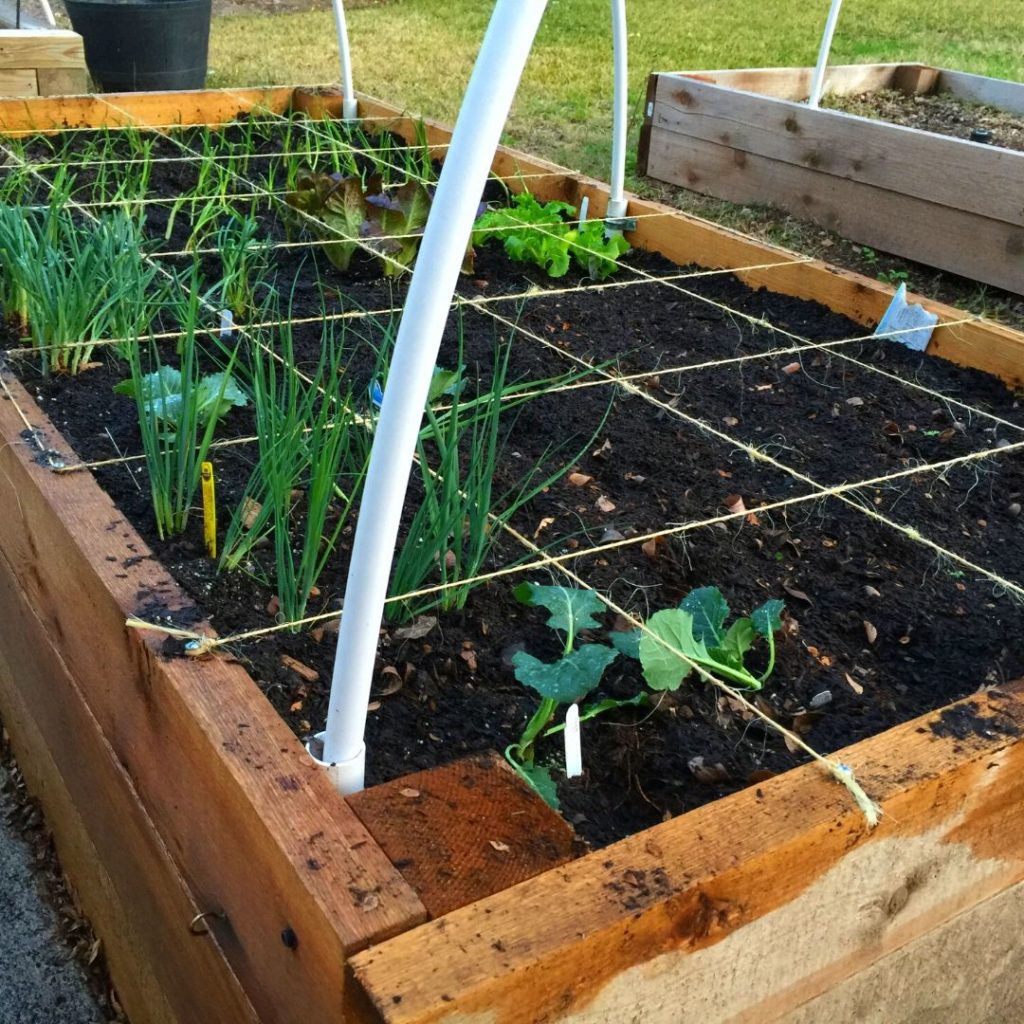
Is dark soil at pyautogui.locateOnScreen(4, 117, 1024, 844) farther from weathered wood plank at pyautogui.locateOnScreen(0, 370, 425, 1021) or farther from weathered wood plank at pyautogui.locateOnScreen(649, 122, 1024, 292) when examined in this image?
weathered wood plank at pyautogui.locateOnScreen(649, 122, 1024, 292)

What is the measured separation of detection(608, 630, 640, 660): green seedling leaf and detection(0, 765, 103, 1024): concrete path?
0.94 metres

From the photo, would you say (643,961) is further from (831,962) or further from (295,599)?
(295,599)

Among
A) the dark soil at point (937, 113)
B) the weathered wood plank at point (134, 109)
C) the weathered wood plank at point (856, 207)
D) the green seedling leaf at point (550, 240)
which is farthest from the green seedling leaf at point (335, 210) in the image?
the dark soil at point (937, 113)

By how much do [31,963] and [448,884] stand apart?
1.07m

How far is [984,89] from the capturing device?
5418 mm

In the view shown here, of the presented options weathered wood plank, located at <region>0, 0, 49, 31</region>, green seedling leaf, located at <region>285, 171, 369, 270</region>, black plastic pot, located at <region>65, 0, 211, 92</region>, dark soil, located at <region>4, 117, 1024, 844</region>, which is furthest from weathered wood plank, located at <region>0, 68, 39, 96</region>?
dark soil, located at <region>4, 117, 1024, 844</region>

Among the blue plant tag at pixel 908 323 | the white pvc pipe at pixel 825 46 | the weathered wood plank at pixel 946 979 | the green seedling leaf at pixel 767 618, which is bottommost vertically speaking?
the weathered wood plank at pixel 946 979

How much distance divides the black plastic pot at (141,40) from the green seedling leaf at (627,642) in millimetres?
4278

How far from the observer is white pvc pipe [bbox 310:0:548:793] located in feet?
2.79

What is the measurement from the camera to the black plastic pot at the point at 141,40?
4.80 metres

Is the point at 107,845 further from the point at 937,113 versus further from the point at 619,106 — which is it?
the point at 937,113

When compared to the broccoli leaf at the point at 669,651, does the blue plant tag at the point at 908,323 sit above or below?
above

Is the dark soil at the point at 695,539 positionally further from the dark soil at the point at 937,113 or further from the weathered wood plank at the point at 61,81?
the dark soil at the point at 937,113

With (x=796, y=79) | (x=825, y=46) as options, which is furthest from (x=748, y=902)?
(x=796, y=79)
